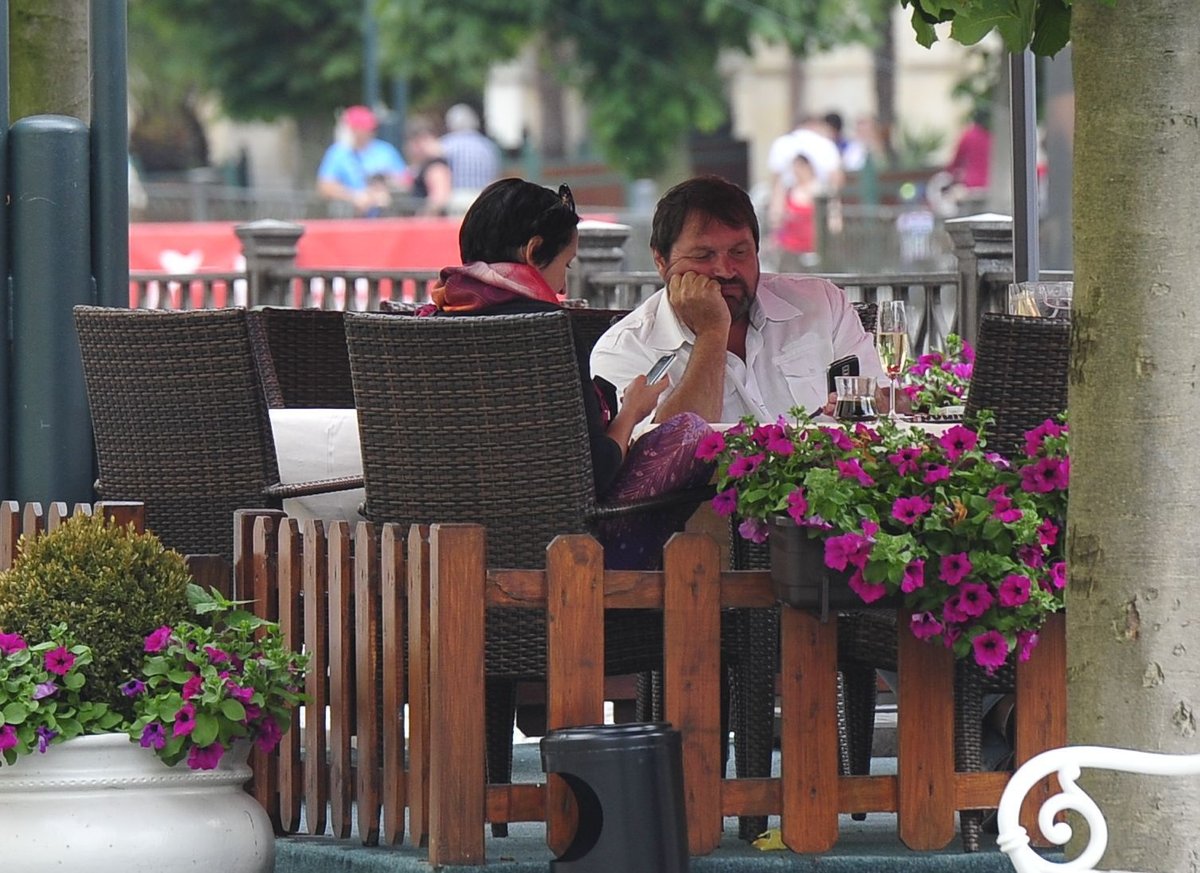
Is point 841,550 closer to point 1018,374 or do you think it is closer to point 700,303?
point 1018,374

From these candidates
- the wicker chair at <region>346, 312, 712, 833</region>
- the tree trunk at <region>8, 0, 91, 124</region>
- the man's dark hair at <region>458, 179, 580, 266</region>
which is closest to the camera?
the wicker chair at <region>346, 312, 712, 833</region>

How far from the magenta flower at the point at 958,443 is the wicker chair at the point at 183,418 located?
66.7 inches

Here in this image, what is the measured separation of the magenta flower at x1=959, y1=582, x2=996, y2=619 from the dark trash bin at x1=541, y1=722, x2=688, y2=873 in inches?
23.5

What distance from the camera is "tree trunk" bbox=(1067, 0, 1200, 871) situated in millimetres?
3516

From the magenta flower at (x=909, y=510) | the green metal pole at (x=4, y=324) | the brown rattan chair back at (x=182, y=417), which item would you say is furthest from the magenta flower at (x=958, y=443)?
the green metal pole at (x=4, y=324)

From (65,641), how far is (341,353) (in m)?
2.99

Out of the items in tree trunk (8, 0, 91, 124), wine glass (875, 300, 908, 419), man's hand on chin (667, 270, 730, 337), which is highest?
tree trunk (8, 0, 91, 124)

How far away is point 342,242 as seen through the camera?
1770 centimetres

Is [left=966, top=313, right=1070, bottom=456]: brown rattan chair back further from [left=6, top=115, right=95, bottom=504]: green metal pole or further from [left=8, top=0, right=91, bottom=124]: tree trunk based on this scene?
[left=8, top=0, right=91, bottom=124]: tree trunk

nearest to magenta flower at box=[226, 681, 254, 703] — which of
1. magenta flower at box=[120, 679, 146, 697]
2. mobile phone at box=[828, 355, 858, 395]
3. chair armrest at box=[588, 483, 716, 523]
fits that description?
magenta flower at box=[120, 679, 146, 697]

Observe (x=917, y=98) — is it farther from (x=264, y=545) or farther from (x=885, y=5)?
(x=264, y=545)

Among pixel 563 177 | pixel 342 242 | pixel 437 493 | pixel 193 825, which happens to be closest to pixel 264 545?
pixel 437 493

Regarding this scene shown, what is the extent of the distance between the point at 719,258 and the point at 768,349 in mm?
285

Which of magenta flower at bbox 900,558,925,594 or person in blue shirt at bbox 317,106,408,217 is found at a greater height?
person in blue shirt at bbox 317,106,408,217
